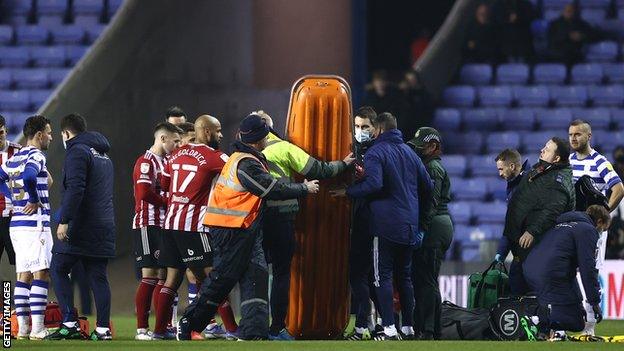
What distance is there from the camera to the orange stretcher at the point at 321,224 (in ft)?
40.6

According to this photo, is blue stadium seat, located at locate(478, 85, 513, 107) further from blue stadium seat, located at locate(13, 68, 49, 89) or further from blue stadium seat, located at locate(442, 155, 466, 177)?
blue stadium seat, located at locate(13, 68, 49, 89)

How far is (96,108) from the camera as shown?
1847cm

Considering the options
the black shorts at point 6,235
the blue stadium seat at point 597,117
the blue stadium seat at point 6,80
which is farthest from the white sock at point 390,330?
the blue stadium seat at point 6,80

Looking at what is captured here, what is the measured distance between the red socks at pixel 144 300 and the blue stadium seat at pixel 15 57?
33.7 feet

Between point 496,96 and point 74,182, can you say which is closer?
point 74,182

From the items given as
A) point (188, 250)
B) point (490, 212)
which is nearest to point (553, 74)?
point (490, 212)

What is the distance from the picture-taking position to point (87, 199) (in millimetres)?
12500

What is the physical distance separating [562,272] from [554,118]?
965cm

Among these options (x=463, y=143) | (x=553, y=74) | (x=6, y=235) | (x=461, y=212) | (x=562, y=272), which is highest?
(x=553, y=74)

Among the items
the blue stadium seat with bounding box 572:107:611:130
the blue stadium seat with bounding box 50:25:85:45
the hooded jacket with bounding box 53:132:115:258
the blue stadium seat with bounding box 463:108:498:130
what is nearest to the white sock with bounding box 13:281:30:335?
the hooded jacket with bounding box 53:132:115:258

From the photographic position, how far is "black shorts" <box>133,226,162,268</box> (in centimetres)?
1265

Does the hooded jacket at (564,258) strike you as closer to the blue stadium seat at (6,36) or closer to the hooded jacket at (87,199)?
the hooded jacket at (87,199)

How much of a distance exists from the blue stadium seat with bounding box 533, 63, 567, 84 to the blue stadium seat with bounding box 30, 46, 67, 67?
6.41 m

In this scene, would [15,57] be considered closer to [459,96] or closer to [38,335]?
[459,96]
